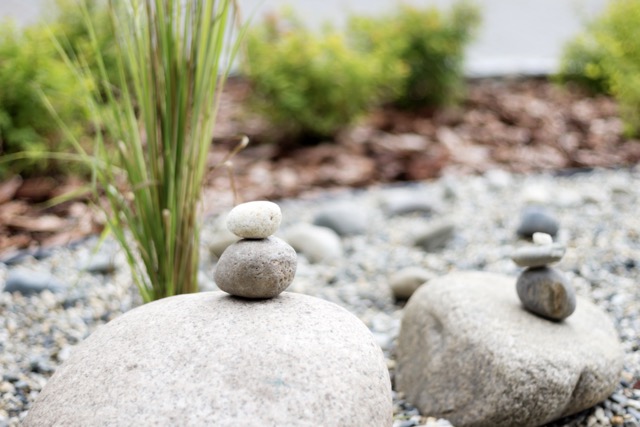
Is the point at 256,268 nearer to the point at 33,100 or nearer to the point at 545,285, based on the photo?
the point at 545,285

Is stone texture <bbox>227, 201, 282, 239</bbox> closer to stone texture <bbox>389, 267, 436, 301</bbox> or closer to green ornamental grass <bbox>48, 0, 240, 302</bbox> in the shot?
green ornamental grass <bbox>48, 0, 240, 302</bbox>

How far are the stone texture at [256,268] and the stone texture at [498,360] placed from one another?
594 mm

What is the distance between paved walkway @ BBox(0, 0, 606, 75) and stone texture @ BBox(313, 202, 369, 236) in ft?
8.17

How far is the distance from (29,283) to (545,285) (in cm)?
200

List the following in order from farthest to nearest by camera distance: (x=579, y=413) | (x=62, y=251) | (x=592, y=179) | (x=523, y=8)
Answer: (x=523, y=8), (x=592, y=179), (x=62, y=251), (x=579, y=413)

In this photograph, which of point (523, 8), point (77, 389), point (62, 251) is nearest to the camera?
point (77, 389)

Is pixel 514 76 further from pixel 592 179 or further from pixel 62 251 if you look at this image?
pixel 62 251

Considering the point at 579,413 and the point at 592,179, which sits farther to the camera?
the point at 592,179

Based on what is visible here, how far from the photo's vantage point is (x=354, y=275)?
9.93 ft

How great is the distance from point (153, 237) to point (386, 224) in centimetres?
183

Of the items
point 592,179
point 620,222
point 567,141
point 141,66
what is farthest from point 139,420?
point 567,141

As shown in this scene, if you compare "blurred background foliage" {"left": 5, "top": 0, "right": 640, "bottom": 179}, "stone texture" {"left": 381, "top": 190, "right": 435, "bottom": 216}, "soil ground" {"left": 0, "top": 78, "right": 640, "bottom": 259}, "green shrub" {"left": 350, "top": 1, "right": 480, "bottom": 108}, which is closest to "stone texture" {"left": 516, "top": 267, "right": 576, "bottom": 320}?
"stone texture" {"left": 381, "top": 190, "right": 435, "bottom": 216}

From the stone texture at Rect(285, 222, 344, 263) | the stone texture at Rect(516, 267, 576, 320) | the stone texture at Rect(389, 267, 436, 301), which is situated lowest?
the stone texture at Rect(285, 222, 344, 263)

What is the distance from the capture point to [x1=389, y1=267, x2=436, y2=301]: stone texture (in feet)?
8.84
